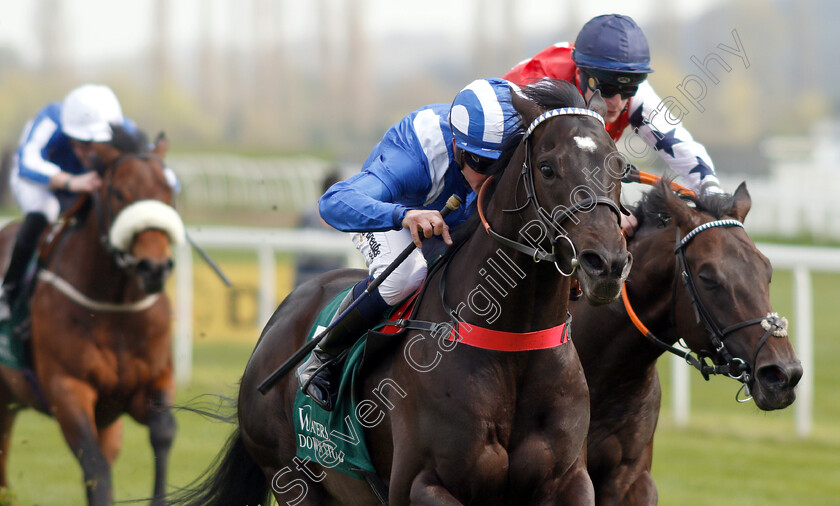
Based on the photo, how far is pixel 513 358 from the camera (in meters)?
2.91

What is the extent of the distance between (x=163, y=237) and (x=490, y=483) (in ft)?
9.99

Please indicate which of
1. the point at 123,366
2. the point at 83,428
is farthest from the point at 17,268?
the point at 83,428

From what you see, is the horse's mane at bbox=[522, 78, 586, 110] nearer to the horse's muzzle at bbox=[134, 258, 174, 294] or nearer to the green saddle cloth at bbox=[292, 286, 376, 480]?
the green saddle cloth at bbox=[292, 286, 376, 480]

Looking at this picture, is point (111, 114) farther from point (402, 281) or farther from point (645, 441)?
point (645, 441)

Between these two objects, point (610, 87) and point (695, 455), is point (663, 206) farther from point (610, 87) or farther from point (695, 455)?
point (695, 455)

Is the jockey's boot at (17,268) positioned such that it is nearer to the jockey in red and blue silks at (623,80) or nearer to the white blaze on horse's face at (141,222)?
the white blaze on horse's face at (141,222)

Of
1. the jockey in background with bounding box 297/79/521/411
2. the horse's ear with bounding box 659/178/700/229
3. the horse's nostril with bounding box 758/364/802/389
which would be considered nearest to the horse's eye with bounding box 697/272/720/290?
the horse's ear with bounding box 659/178/700/229

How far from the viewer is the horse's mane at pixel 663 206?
3590mm

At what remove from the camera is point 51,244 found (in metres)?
5.82

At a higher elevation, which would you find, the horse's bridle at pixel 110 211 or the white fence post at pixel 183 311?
the horse's bridle at pixel 110 211

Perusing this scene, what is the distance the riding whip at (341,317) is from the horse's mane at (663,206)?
947mm

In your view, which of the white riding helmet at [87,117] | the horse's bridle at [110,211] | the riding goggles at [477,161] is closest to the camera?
the riding goggles at [477,161]

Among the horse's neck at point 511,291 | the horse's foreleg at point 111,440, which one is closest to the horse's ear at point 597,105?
the horse's neck at point 511,291

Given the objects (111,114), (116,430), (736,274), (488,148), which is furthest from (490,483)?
(111,114)
